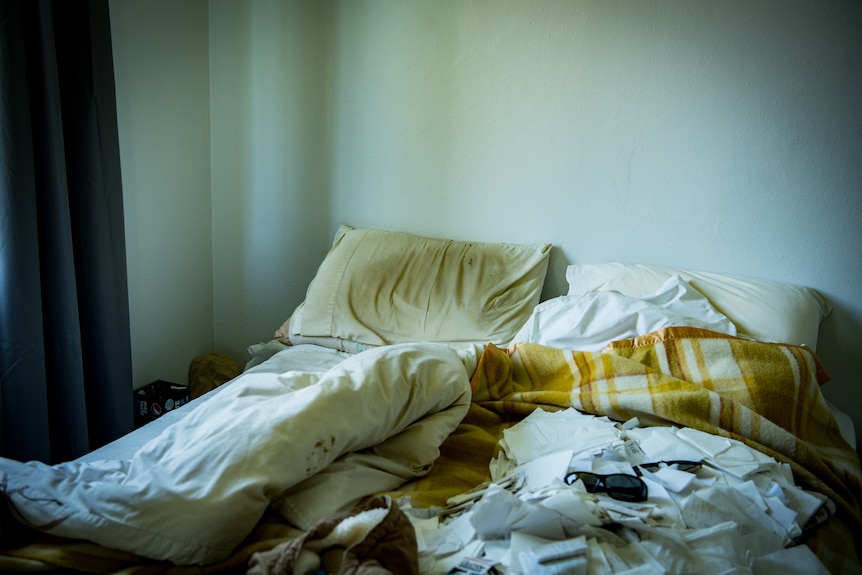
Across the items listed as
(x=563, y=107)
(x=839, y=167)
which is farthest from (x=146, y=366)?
(x=839, y=167)

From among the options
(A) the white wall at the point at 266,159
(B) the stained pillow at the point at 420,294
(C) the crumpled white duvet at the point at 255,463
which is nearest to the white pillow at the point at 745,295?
(B) the stained pillow at the point at 420,294

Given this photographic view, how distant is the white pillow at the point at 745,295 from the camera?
1659mm

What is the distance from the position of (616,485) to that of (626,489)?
0.06 ft

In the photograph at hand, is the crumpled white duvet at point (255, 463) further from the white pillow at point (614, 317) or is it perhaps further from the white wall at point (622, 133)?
the white wall at point (622, 133)

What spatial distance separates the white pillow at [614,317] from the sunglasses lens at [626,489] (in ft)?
1.96

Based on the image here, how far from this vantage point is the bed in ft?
2.78

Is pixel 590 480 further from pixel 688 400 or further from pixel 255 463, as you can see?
pixel 255 463

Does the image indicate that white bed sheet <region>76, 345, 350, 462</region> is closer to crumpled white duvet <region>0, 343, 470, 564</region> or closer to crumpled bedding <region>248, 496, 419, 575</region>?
crumpled white duvet <region>0, 343, 470, 564</region>

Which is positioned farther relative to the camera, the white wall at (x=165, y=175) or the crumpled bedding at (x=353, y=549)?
the white wall at (x=165, y=175)

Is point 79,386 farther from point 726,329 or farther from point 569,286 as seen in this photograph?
point 726,329

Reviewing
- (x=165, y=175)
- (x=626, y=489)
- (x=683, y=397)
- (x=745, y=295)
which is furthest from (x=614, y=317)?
(x=165, y=175)

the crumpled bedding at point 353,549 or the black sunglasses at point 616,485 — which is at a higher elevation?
the crumpled bedding at point 353,549

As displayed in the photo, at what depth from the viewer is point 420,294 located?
203cm

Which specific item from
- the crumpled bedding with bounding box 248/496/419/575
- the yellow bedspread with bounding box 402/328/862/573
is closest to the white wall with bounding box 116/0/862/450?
the yellow bedspread with bounding box 402/328/862/573
